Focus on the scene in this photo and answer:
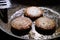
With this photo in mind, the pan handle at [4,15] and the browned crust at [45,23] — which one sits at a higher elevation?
the pan handle at [4,15]

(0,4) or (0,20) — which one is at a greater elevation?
(0,4)

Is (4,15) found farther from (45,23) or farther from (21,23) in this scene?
(45,23)

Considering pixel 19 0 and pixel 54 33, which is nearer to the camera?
pixel 54 33

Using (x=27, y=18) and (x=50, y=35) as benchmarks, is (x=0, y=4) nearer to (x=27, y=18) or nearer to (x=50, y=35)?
(x=27, y=18)

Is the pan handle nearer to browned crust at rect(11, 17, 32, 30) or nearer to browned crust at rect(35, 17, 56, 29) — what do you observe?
browned crust at rect(11, 17, 32, 30)

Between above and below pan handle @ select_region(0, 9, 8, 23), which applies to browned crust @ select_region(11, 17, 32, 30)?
below

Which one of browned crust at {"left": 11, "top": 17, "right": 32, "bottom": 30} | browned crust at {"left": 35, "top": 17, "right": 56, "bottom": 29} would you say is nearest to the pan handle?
browned crust at {"left": 11, "top": 17, "right": 32, "bottom": 30}

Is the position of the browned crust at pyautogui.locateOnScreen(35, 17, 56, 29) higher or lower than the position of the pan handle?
lower

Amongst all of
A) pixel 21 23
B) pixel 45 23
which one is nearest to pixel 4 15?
pixel 21 23

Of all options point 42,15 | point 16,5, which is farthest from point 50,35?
point 16,5

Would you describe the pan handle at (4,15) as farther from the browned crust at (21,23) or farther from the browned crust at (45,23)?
the browned crust at (45,23)

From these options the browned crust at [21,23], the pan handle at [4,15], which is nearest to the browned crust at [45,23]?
the browned crust at [21,23]
